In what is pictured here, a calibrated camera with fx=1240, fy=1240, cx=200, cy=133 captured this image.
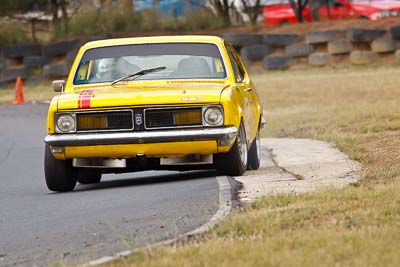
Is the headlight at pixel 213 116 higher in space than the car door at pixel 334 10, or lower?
higher

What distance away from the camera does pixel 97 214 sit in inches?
388

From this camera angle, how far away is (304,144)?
16.6m

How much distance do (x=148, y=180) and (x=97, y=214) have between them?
3.36 m

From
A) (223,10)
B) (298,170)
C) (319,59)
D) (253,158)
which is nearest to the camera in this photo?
(298,170)

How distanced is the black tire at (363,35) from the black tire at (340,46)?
0.77 ft

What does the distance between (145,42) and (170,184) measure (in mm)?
1944

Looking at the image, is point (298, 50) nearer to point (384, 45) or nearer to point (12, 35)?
point (384, 45)

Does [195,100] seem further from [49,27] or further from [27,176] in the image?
[49,27]

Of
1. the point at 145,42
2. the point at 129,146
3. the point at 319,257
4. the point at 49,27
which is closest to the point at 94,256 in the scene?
the point at 319,257

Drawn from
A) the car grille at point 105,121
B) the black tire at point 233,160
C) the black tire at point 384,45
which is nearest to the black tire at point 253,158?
the black tire at point 233,160

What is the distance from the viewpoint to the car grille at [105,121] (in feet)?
38.7

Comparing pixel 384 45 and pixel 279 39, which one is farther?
pixel 279 39

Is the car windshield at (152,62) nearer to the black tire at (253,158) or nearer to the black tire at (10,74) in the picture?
the black tire at (253,158)

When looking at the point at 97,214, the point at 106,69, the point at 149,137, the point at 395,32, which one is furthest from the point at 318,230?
the point at 395,32
